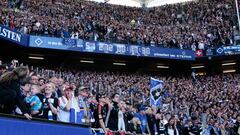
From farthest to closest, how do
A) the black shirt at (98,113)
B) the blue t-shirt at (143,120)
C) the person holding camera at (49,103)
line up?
1. the blue t-shirt at (143,120)
2. the black shirt at (98,113)
3. the person holding camera at (49,103)

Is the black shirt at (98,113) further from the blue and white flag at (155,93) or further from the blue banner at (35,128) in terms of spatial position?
the blue and white flag at (155,93)

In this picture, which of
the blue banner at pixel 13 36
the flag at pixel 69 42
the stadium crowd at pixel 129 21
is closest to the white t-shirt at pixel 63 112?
the blue banner at pixel 13 36

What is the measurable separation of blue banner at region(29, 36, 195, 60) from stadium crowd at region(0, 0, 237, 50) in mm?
375

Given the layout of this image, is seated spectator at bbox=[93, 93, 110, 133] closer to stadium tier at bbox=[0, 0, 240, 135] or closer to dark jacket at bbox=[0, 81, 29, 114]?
dark jacket at bbox=[0, 81, 29, 114]

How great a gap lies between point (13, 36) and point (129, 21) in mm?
12949

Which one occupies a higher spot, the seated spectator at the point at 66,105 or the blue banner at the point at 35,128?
the seated spectator at the point at 66,105

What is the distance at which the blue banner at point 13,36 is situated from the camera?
23.3 m

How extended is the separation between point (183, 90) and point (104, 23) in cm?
858

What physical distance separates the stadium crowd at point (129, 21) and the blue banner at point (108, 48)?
375 mm

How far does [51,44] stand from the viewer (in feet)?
90.0

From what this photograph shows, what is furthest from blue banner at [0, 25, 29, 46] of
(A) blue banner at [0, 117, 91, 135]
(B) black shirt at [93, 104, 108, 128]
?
(A) blue banner at [0, 117, 91, 135]

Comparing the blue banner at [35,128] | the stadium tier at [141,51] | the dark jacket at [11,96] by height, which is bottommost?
the blue banner at [35,128]

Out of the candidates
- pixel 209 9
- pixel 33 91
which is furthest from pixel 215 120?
pixel 209 9

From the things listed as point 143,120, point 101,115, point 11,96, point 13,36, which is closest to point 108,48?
point 13,36
